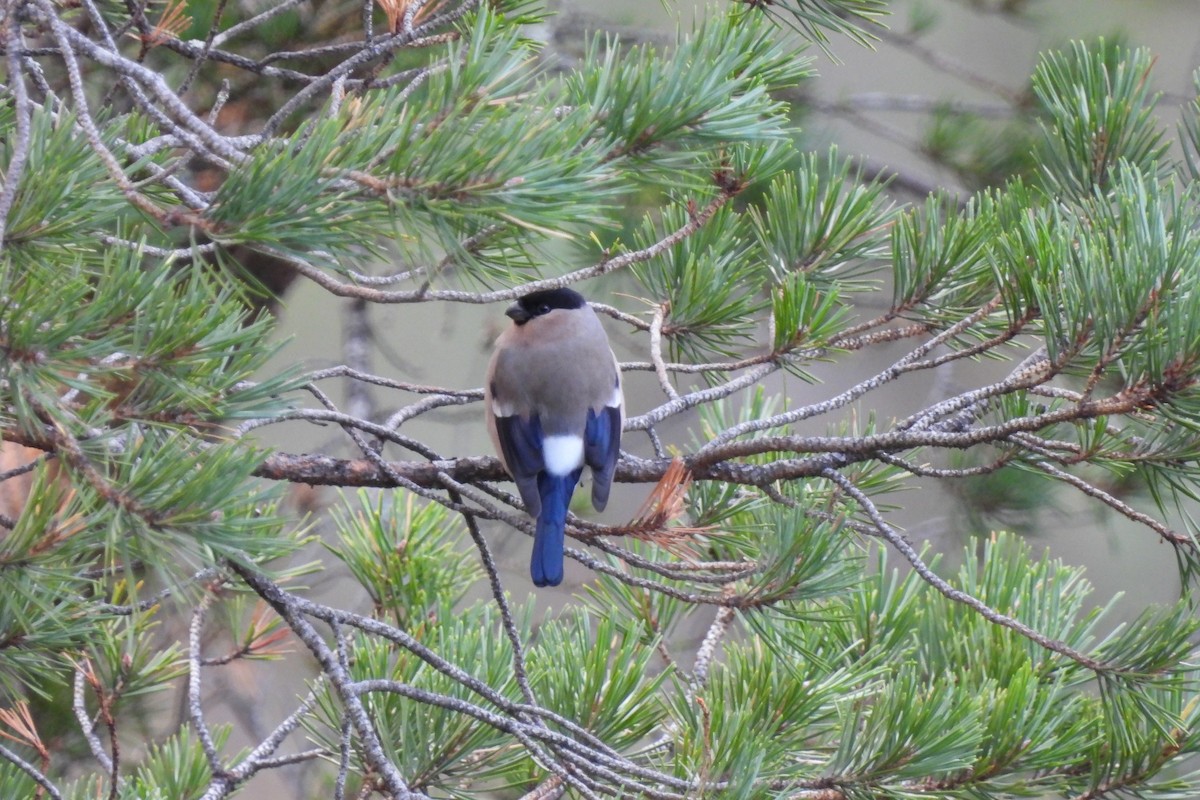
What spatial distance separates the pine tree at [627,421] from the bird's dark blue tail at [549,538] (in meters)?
0.08

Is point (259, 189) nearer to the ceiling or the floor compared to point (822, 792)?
nearer to the ceiling

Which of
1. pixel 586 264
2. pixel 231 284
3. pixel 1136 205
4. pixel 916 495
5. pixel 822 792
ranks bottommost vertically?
pixel 916 495

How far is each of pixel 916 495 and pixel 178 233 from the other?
3789mm

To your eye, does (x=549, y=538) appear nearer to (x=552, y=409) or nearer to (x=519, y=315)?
(x=552, y=409)

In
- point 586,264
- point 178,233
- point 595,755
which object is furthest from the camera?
point 178,233

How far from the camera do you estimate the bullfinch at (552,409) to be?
5.81ft

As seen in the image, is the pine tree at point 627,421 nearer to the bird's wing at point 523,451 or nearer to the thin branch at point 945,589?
the thin branch at point 945,589

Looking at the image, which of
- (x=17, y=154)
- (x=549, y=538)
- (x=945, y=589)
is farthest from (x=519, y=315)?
(x=17, y=154)

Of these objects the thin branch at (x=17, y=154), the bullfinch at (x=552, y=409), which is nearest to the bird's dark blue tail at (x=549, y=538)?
the bullfinch at (x=552, y=409)

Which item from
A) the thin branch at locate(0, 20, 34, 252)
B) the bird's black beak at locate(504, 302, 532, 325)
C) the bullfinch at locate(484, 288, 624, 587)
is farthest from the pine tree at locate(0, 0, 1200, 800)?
the bird's black beak at locate(504, 302, 532, 325)

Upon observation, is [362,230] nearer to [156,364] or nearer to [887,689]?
[156,364]

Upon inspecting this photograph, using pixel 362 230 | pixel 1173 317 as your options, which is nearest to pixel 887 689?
pixel 1173 317

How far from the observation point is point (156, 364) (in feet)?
2.76

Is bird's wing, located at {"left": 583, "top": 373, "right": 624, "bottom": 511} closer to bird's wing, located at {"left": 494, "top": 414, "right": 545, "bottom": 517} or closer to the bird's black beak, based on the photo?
bird's wing, located at {"left": 494, "top": 414, "right": 545, "bottom": 517}
